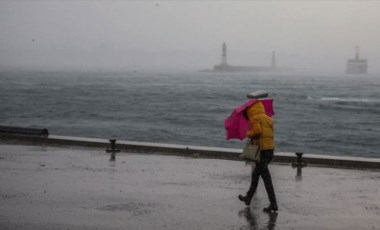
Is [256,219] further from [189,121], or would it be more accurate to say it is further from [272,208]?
[189,121]

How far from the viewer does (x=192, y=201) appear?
28.5ft

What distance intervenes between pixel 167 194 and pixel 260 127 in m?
1.95

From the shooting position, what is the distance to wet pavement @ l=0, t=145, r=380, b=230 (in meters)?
7.44

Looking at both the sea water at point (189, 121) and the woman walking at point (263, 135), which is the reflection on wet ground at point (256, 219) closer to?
the woman walking at point (263, 135)

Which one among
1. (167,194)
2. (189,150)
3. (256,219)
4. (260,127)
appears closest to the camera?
(256,219)

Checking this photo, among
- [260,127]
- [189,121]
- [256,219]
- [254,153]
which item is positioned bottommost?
[189,121]

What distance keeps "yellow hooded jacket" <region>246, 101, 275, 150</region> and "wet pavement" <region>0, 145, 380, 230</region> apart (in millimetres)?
929

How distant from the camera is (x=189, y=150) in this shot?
13.6 meters

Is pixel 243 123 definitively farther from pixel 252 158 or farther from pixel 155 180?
pixel 155 180

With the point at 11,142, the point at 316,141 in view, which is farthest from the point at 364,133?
the point at 11,142

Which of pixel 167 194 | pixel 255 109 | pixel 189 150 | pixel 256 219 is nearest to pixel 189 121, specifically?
pixel 189 150

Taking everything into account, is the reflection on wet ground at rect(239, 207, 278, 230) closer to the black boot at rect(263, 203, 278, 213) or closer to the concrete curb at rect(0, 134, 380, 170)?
the black boot at rect(263, 203, 278, 213)

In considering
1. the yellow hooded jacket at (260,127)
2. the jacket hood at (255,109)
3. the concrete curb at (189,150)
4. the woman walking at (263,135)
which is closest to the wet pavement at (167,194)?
the woman walking at (263,135)

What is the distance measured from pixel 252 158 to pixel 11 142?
884cm
